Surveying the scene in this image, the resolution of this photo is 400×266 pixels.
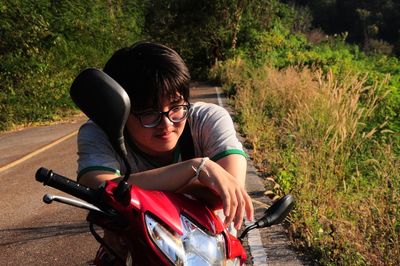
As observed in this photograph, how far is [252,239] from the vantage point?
4.59 meters

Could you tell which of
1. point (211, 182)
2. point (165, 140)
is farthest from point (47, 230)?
point (211, 182)

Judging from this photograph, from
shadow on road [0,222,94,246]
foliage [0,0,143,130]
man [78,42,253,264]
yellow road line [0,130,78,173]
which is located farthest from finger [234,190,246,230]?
foliage [0,0,143,130]

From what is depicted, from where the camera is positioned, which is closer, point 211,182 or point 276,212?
point 211,182

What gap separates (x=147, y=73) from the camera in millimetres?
1740

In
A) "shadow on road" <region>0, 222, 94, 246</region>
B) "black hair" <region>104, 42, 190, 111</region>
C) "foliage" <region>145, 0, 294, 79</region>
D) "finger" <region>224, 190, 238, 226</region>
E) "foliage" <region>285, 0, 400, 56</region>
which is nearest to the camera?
"finger" <region>224, 190, 238, 226</region>

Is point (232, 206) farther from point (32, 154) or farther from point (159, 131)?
point (32, 154)

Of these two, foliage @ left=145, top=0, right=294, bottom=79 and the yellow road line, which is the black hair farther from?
foliage @ left=145, top=0, right=294, bottom=79

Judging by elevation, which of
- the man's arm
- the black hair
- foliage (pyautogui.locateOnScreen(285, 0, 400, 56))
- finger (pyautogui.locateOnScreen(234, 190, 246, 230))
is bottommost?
foliage (pyautogui.locateOnScreen(285, 0, 400, 56))

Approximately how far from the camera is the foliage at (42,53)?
15336 millimetres

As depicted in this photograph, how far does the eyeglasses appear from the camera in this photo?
1763 mm

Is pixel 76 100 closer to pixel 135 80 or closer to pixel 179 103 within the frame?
pixel 135 80

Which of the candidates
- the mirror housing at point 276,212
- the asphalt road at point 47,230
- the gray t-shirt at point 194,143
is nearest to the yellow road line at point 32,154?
the asphalt road at point 47,230

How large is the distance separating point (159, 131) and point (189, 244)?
0.56 meters

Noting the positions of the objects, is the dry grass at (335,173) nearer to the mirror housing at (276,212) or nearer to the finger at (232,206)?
the mirror housing at (276,212)
